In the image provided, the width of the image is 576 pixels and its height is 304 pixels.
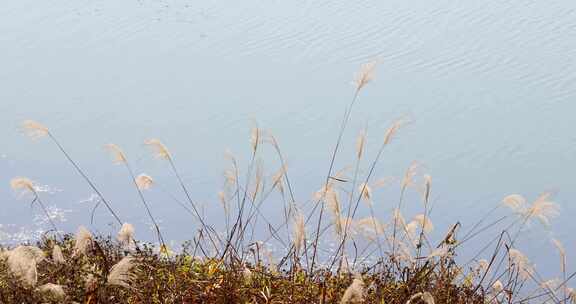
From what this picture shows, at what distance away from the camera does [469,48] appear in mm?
10516

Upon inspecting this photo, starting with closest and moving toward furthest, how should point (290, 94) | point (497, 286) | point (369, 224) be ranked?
1. point (369, 224)
2. point (497, 286)
3. point (290, 94)

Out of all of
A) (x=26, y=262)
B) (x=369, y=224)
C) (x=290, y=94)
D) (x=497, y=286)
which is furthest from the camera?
(x=290, y=94)

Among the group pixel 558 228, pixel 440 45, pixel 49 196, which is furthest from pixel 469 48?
pixel 49 196

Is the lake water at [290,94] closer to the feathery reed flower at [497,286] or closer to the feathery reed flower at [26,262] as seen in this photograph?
the feathery reed flower at [497,286]

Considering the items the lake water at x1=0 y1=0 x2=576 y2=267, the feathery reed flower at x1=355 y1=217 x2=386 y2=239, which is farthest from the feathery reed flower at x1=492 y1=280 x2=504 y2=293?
the lake water at x1=0 y1=0 x2=576 y2=267

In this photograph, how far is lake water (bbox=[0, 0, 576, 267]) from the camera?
23.0ft

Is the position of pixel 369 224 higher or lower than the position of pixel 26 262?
higher

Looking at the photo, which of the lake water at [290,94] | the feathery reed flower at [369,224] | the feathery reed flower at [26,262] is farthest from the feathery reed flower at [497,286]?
the lake water at [290,94]

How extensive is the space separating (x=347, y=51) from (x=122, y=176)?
383cm

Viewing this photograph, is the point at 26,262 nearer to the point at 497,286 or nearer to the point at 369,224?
the point at 369,224

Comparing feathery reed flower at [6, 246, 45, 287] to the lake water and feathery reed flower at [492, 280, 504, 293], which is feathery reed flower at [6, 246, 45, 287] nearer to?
feathery reed flower at [492, 280, 504, 293]

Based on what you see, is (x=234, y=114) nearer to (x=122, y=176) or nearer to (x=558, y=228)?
(x=122, y=176)

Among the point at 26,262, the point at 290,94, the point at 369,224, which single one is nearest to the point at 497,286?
the point at 369,224

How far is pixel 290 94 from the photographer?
8.83m
